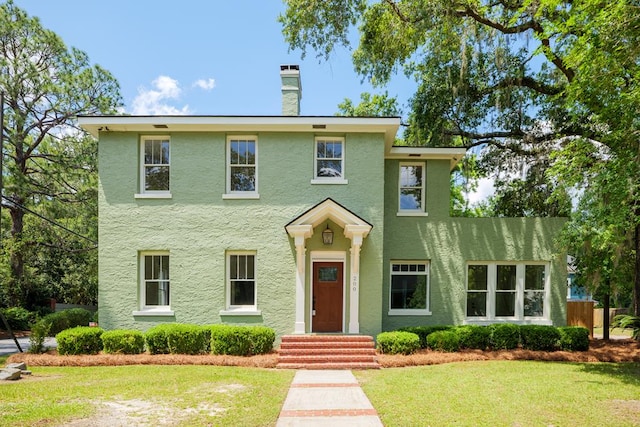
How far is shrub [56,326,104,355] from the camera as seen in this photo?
35.8 ft

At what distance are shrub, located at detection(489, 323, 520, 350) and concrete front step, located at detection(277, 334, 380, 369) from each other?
392 centimetres

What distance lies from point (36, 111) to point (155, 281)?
52.2 ft

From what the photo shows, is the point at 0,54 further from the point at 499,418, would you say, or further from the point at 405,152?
the point at 499,418

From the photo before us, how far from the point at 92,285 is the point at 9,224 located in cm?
630

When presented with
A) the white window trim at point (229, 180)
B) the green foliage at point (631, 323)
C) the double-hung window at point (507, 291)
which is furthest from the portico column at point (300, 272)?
the green foliage at point (631, 323)

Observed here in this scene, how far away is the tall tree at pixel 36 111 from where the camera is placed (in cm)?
1998

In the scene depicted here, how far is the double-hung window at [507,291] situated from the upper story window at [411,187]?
2783 millimetres

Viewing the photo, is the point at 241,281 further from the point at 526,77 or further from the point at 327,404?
the point at 526,77

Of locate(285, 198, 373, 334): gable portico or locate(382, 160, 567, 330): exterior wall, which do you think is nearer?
locate(285, 198, 373, 334): gable portico

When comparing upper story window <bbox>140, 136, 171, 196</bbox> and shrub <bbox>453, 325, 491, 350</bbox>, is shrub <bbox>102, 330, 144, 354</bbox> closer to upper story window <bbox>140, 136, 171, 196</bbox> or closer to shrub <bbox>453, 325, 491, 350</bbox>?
upper story window <bbox>140, 136, 171, 196</bbox>

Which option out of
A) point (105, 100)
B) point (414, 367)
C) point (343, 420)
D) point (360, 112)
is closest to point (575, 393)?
point (414, 367)

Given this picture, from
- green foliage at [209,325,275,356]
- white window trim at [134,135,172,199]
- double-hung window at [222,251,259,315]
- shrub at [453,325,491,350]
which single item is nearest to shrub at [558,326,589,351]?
shrub at [453,325,491,350]

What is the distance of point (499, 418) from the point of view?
6270 mm

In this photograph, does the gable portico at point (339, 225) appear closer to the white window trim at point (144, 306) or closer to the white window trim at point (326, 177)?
the white window trim at point (326, 177)
